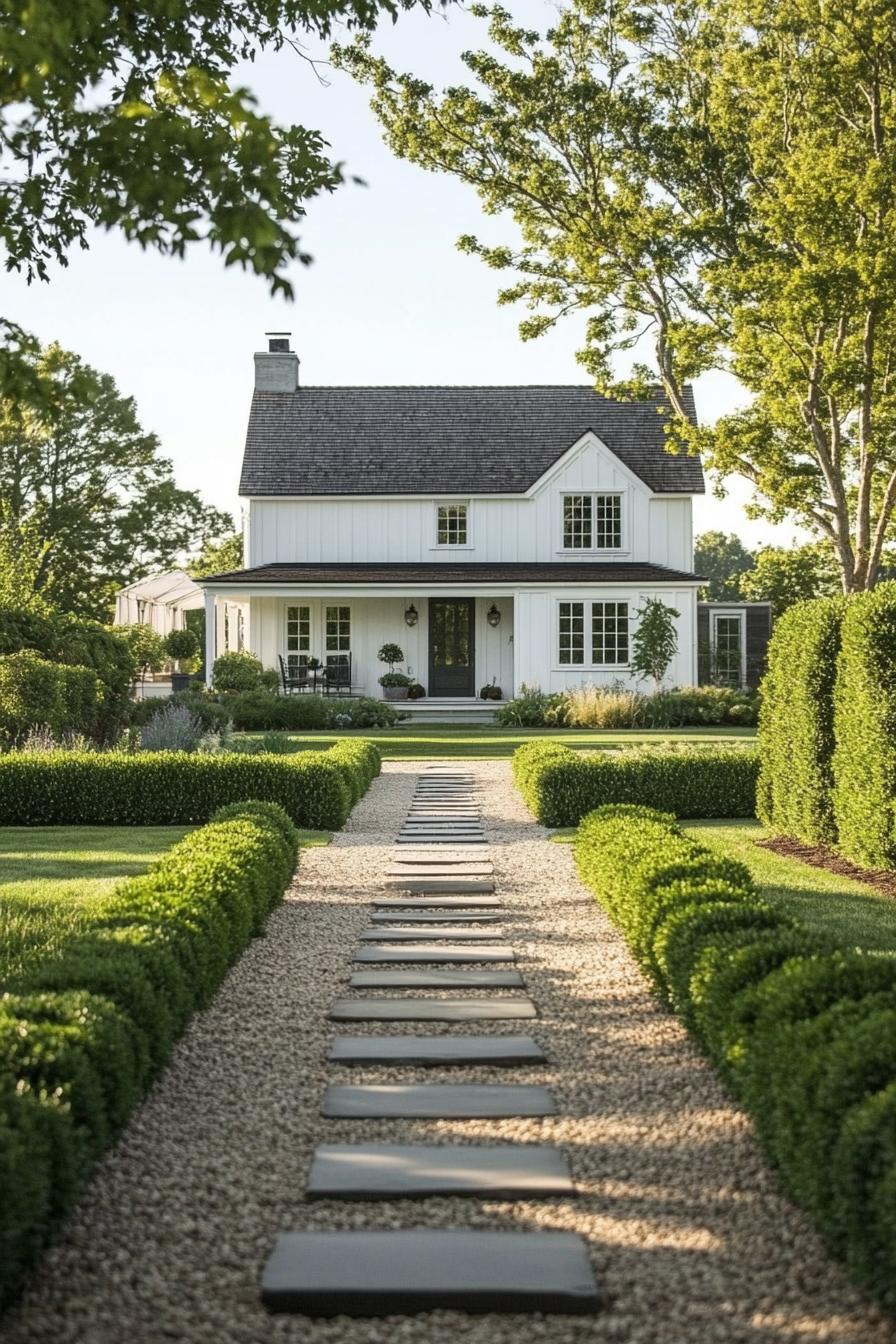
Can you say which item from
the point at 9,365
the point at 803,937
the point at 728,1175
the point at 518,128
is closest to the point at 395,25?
the point at 9,365

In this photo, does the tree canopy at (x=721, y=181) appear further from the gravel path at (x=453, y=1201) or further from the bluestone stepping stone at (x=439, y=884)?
the gravel path at (x=453, y=1201)

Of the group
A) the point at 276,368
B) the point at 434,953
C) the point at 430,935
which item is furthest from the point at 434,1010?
the point at 276,368

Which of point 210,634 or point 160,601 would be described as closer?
point 210,634

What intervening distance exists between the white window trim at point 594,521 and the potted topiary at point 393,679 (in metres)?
4.57

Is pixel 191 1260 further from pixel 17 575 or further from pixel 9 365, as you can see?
pixel 17 575

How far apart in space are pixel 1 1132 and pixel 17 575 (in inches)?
695

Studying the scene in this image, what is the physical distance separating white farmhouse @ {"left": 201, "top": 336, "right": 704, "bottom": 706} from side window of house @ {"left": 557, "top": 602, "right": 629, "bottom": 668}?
3 centimetres

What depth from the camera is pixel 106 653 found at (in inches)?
756

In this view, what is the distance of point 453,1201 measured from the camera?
408 cm

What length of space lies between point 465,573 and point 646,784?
1755 centimetres

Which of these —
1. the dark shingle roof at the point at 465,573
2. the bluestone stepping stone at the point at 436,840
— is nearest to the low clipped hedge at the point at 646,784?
the bluestone stepping stone at the point at 436,840

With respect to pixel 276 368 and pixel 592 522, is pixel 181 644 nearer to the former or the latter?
pixel 276 368

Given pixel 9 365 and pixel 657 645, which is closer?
pixel 9 365

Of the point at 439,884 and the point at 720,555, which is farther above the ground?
the point at 720,555
